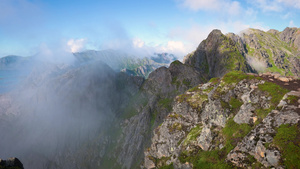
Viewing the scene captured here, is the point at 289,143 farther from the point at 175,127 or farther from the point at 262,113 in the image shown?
the point at 175,127

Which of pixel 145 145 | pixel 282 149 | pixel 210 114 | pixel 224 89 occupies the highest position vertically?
pixel 224 89

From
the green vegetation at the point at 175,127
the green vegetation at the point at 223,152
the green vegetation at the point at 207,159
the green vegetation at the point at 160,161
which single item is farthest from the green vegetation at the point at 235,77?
the green vegetation at the point at 160,161

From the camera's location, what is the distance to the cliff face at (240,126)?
35281 millimetres

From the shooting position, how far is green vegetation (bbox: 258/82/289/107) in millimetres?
44344

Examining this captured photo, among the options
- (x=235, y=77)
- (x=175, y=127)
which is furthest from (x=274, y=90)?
(x=175, y=127)

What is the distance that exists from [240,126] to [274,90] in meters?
15.2

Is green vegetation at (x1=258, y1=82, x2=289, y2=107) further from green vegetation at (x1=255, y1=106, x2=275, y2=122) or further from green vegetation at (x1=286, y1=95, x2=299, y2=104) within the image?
green vegetation at (x1=286, y1=95, x2=299, y2=104)

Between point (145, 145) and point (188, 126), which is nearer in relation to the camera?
point (188, 126)

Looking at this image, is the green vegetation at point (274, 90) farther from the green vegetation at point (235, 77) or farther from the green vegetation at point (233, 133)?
the green vegetation at point (233, 133)

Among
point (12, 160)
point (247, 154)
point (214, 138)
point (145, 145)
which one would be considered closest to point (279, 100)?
point (247, 154)

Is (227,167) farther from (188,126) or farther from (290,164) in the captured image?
(188,126)

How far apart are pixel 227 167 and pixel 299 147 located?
52.2ft

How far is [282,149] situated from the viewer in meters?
32.8

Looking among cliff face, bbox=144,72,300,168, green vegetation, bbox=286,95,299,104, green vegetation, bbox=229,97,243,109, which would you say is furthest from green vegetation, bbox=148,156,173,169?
green vegetation, bbox=286,95,299,104
